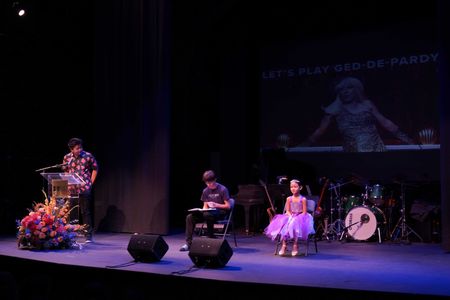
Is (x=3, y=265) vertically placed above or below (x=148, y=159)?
below

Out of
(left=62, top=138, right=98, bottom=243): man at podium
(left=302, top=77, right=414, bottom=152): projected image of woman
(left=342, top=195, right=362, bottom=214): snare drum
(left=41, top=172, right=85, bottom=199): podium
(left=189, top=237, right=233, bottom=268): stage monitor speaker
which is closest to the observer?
(left=189, top=237, right=233, bottom=268): stage monitor speaker

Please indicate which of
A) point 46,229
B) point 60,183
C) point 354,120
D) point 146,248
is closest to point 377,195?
point 354,120

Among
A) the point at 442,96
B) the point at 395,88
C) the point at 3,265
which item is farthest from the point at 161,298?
the point at 395,88

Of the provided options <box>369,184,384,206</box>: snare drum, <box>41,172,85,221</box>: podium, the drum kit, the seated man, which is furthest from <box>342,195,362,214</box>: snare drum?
<box>41,172,85,221</box>: podium

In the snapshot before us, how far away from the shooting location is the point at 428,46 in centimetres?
1059

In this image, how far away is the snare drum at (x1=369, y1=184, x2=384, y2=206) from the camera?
944 cm

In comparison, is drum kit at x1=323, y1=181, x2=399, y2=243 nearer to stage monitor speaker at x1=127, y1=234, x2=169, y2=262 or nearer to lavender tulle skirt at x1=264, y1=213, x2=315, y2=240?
lavender tulle skirt at x1=264, y1=213, x2=315, y2=240

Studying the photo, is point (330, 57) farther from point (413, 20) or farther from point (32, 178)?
point (32, 178)

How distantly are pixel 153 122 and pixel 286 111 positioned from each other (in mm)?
2953

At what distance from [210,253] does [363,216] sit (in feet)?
13.0

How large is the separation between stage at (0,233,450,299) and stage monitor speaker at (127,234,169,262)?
104 mm

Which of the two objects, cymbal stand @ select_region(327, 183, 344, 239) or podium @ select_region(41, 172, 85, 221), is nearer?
podium @ select_region(41, 172, 85, 221)

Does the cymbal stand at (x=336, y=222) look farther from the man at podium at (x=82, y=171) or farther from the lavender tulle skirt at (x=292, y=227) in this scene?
the man at podium at (x=82, y=171)

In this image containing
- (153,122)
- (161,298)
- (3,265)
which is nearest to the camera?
(161,298)
